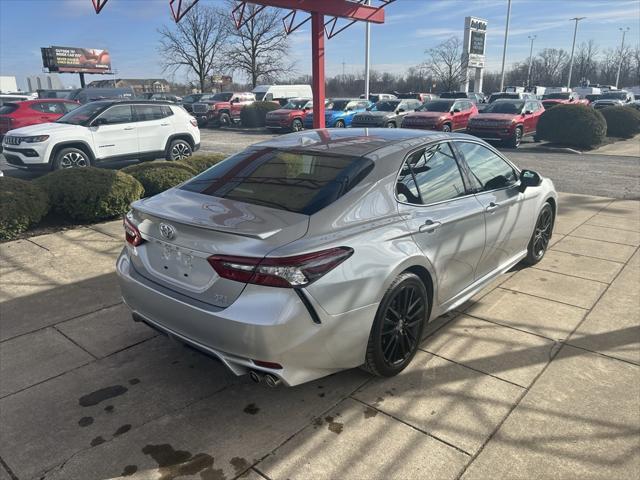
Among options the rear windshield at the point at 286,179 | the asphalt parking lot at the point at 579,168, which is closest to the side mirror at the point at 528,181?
the rear windshield at the point at 286,179

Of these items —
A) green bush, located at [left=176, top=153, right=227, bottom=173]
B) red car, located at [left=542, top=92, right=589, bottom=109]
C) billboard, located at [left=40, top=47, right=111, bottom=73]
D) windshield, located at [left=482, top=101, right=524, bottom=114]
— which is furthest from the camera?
billboard, located at [left=40, top=47, right=111, bottom=73]

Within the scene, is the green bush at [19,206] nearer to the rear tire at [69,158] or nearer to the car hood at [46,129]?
the rear tire at [69,158]

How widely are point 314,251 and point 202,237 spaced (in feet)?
2.04

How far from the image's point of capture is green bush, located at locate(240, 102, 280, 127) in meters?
27.3

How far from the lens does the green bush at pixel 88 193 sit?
666 cm

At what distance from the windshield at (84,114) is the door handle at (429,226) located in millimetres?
9935

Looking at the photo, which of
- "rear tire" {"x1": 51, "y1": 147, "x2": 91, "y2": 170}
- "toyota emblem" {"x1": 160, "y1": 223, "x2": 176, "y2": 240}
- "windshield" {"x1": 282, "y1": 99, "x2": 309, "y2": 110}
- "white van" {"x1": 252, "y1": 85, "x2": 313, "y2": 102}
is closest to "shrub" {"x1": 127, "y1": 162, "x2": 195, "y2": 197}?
"rear tire" {"x1": 51, "y1": 147, "x2": 91, "y2": 170}

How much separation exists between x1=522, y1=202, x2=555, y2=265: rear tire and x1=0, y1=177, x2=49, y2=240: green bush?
19.4 ft

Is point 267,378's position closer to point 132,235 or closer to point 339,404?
point 339,404

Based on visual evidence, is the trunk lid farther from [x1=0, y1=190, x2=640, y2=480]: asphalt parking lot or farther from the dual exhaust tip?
[x1=0, y1=190, x2=640, y2=480]: asphalt parking lot

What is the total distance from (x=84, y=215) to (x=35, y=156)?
4528mm

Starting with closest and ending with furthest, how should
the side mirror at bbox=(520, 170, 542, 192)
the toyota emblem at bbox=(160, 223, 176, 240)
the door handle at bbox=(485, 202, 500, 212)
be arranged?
the toyota emblem at bbox=(160, 223, 176, 240) → the door handle at bbox=(485, 202, 500, 212) → the side mirror at bbox=(520, 170, 542, 192)

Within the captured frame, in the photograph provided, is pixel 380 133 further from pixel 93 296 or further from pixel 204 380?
pixel 93 296

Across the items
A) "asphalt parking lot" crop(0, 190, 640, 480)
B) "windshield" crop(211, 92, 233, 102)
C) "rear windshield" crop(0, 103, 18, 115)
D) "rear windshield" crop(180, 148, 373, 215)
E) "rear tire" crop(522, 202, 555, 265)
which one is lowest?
"asphalt parking lot" crop(0, 190, 640, 480)
